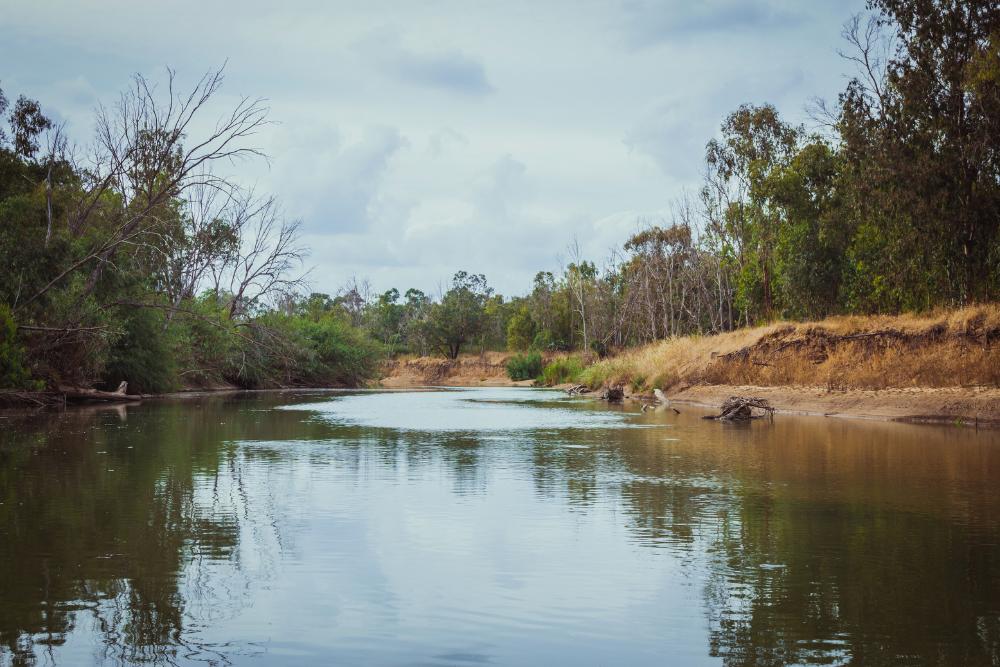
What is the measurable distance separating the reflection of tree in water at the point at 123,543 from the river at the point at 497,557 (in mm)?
32

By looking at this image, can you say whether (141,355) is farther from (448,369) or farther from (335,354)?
(448,369)

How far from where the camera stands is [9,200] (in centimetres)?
2914

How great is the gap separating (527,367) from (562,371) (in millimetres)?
8825

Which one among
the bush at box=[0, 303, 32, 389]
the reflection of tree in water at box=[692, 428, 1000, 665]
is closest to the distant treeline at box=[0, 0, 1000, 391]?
the bush at box=[0, 303, 32, 389]

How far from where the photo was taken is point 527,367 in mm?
73250

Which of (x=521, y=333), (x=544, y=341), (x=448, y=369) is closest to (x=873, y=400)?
(x=544, y=341)

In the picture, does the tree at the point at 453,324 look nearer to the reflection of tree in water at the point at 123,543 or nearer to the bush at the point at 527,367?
the bush at the point at 527,367

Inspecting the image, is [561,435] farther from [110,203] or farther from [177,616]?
[110,203]

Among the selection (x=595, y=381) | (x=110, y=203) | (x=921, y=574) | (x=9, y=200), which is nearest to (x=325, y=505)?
(x=921, y=574)

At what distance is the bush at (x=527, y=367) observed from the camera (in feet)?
240

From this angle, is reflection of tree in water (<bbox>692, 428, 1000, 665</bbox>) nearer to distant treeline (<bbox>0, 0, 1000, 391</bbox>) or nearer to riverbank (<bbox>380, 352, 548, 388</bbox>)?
distant treeline (<bbox>0, 0, 1000, 391</bbox>)

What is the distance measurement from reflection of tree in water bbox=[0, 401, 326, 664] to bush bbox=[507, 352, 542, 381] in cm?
5631

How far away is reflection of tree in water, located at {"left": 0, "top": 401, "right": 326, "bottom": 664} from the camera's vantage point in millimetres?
5941

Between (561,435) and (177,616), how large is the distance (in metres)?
15.8
